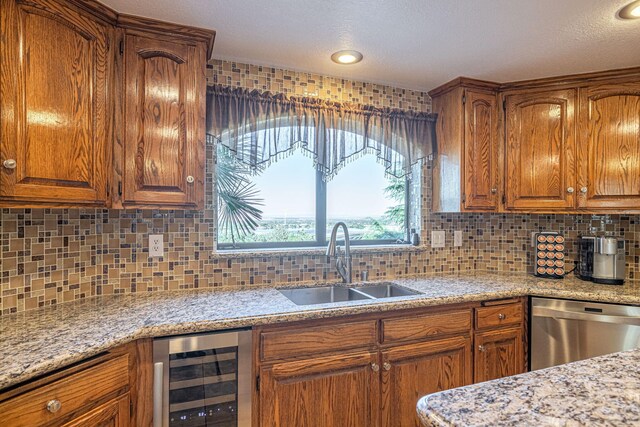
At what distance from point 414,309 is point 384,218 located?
92 cm

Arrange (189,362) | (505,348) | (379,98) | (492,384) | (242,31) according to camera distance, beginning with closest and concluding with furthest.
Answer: (492,384) → (189,362) → (242,31) → (505,348) → (379,98)

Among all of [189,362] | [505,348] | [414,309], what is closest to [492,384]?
[414,309]

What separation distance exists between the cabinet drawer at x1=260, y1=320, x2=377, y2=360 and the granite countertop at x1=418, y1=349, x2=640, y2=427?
92 centimetres

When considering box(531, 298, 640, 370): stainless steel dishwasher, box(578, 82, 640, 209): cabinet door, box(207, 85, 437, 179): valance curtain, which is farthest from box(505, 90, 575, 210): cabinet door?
box(531, 298, 640, 370): stainless steel dishwasher

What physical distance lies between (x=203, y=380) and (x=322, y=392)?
21.9 inches

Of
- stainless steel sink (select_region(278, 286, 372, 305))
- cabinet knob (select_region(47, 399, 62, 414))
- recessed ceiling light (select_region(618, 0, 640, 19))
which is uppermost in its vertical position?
recessed ceiling light (select_region(618, 0, 640, 19))

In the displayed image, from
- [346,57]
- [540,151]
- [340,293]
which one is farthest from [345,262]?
[540,151]

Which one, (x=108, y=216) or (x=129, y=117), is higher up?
(x=129, y=117)

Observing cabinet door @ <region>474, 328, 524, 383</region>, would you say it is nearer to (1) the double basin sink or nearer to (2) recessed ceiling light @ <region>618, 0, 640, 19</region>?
(1) the double basin sink

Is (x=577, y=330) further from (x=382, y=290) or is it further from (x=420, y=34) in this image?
(x=420, y=34)

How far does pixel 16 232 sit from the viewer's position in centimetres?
162

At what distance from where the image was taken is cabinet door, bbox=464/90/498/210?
2.46m

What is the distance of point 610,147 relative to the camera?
2301mm

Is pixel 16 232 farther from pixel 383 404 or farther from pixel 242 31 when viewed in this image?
pixel 383 404
